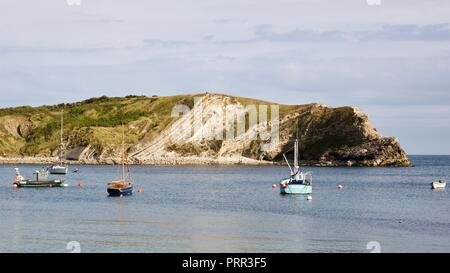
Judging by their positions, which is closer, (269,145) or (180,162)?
(269,145)

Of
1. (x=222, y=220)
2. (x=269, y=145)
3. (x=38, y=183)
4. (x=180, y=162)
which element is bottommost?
(x=222, y=220)

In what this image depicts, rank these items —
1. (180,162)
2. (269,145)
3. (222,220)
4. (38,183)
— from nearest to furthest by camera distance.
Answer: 1. (222,220)
2. (38,183)
3. (269,145)
4. (180,162)

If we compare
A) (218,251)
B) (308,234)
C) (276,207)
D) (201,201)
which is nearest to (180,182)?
(201,201)

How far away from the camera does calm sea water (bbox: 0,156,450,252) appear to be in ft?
152

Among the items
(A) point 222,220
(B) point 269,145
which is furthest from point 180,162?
(A) point 222,220

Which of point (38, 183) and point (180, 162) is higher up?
point (180, 162)

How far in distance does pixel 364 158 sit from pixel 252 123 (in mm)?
30486

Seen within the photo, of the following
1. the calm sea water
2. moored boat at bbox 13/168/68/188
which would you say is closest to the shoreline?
the calm sea water

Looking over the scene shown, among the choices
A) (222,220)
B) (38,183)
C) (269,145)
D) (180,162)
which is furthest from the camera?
(180,162)

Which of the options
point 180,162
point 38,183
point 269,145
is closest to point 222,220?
point 38,183

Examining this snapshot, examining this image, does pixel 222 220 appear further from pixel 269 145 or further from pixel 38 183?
pixel 269 145

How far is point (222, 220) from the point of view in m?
60.1

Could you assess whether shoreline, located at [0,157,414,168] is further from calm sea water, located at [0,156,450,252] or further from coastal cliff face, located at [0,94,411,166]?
calm sea water, located at [0,156,450,252]

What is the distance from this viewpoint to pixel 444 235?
5247 centimetres
